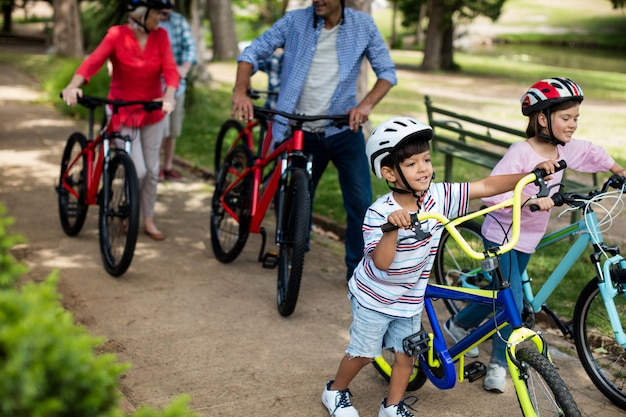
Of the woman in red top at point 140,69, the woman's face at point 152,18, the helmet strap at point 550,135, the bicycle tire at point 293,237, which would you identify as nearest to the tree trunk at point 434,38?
the woman in red top at point 140,69

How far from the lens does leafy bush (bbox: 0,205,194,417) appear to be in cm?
176

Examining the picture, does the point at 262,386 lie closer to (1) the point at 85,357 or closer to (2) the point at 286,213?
(2) the point at 286,213

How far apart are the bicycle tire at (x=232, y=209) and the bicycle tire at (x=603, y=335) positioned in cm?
273

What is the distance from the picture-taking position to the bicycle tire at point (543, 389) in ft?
11.2

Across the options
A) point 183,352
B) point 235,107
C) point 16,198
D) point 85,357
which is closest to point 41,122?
point 16,198

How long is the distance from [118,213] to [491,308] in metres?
3.07

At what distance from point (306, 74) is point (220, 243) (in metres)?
1.71

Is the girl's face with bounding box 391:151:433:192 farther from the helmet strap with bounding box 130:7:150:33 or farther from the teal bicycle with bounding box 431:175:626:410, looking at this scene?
the helmet strap with bounding box 130:7:150:33

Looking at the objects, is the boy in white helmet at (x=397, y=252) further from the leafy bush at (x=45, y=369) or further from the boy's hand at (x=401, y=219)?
the leafy bush at (x=45, y=369)

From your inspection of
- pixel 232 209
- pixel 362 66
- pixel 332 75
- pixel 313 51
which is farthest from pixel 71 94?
pixel 362 66

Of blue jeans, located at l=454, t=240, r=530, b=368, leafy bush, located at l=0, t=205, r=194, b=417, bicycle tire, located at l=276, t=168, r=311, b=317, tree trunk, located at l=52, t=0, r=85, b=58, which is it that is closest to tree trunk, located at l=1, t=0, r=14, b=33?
tree trunk, located at l=52, t=0, r=85, b=58

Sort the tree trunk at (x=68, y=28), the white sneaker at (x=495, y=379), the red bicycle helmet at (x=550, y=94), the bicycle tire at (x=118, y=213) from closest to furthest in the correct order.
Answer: the red bicycle helmet at (x=550, y=94) < the white sneaker at (x=495, y=379) < the bicycle tire at (x=118, y=213) < the tree trunk at (x=68, y=28)

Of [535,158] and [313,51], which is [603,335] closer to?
[535,158]

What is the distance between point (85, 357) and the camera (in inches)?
74.1
